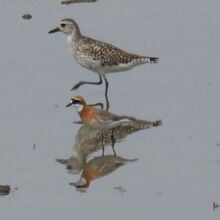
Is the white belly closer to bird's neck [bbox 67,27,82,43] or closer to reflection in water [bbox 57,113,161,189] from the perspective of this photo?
bird's neck [bbox 67,27,82,43]

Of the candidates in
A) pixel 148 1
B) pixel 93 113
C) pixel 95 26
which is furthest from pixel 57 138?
pixel 148 1

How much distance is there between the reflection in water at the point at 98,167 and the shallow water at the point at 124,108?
167 mm

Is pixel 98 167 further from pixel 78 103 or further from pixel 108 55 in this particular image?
pixel 108 55

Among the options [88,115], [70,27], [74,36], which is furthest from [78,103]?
[70,27]

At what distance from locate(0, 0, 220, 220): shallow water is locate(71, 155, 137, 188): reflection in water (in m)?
0.17

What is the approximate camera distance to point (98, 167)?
1627 cm

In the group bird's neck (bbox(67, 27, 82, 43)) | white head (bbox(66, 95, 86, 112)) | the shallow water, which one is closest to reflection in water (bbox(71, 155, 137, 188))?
the shallow water

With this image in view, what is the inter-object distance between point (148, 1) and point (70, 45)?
562cm

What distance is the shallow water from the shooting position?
1478 cm

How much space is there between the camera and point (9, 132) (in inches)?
695

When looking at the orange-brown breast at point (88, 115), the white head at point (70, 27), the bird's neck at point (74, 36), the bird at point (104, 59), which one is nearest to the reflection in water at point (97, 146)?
the orange-brown breast at point (88, 115)

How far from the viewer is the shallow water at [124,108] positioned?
48.5 ft

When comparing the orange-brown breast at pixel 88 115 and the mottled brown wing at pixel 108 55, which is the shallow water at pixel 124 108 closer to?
the orange-brown breast at pixel 88 115

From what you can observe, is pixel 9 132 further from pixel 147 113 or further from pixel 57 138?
pixel 147 113
